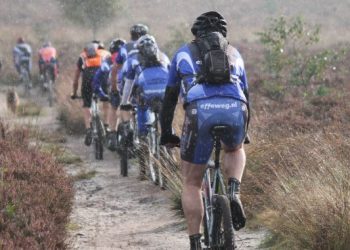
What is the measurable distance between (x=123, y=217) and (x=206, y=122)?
3202 mm


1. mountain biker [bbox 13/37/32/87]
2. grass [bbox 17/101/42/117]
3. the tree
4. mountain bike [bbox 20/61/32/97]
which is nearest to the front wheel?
grass [bbox 17/101/42/117]

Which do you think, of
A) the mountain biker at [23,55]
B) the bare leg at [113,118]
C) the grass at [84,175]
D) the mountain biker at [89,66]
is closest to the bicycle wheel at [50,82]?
the mountain biker at [23,55]

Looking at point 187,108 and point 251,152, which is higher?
point 187,108

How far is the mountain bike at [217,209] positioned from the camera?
445cm

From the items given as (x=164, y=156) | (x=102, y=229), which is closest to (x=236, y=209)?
(x=102, y=229)

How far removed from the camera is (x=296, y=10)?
5681cm

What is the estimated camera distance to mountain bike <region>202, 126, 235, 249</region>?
4445mm

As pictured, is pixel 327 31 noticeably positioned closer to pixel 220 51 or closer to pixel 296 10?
pixel 296 10

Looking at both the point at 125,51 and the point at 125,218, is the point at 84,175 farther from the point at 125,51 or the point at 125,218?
the point at 125,218

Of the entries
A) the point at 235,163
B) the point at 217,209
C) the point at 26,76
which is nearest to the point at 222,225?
the point at 217,209

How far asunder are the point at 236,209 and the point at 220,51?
108 centimetres

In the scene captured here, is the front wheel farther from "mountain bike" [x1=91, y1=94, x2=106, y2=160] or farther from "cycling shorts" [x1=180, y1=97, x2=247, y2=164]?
"cycling shorts" [x1=180, y1=97, x2=247, y2=164]

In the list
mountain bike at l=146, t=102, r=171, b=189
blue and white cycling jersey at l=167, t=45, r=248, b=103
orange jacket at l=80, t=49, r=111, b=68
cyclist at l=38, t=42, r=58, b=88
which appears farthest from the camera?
cyclist at l=38, t=42, r=58, b=88

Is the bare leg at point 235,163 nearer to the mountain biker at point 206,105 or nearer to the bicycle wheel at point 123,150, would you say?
the mountain biker at point 206,105
